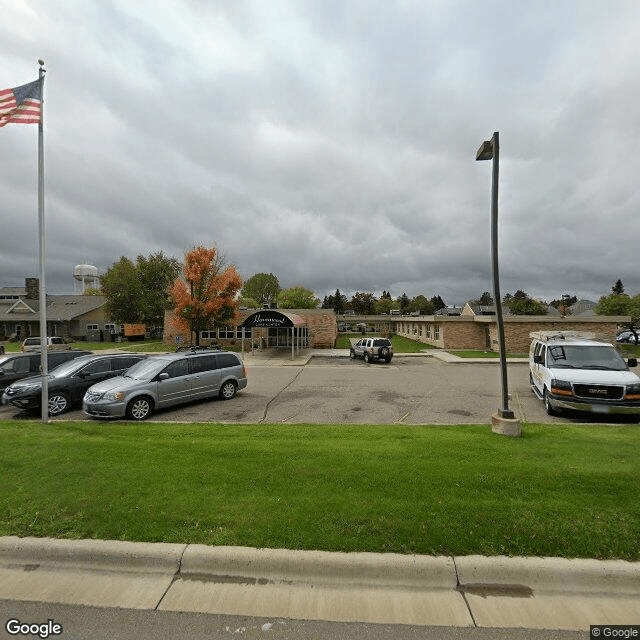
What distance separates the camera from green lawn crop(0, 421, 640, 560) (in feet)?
11.9

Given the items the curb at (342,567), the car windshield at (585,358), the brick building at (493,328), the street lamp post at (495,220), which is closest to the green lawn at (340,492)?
the curb at (342,567)

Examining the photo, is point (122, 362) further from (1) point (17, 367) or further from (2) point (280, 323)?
(2) point (280, 323)

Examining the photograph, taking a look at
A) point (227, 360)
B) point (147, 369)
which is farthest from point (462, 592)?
point (227, 360)

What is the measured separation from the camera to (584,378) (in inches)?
359

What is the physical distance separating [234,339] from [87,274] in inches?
2739

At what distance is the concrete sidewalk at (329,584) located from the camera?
2939mm

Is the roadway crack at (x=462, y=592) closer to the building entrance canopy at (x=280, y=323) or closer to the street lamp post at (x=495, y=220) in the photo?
the street lamp post at (x=495, y=220)

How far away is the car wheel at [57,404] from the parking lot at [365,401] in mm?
261

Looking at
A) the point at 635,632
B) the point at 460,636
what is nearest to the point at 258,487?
the point at 460,636

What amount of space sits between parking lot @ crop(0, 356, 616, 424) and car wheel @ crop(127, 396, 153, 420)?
27 cm

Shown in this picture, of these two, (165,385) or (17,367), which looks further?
(17,367)

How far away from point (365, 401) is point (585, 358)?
6.56 m

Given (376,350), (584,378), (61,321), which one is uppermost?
(61,321)

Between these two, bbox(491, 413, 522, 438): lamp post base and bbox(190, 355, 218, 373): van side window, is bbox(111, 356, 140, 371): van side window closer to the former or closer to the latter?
bbox(190, 355, 218, 373): van side window
